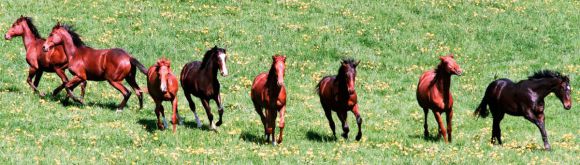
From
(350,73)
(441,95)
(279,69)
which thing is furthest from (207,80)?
(441,95)

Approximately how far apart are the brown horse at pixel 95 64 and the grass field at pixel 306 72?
623mm

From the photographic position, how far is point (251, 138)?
1848 cm

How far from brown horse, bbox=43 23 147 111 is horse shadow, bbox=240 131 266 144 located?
12.6ft

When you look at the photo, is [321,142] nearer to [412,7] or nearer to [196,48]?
[196,48]

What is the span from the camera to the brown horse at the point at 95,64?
70.6ft

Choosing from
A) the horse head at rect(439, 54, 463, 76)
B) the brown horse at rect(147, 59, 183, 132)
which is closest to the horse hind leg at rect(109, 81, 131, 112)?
the brown horse at rect(147, 59, 183, 132)

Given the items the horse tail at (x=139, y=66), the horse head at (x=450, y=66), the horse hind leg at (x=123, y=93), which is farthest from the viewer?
the horse hind leg at (x=123, y=93)

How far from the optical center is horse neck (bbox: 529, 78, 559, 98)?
1806cm

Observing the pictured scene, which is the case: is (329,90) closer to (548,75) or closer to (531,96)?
(531,96)

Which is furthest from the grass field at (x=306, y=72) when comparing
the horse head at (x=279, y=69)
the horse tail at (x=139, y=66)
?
the horse head at (x=279, y=69)

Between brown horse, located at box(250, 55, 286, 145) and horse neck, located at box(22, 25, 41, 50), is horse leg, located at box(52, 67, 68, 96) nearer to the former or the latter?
horse neck, located at box(22, 25, 41, 50)

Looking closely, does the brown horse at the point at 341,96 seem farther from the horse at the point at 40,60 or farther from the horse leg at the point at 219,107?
the horse at the point at 40,60

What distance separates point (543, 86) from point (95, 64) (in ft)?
36.0

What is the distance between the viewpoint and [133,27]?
106 ft
